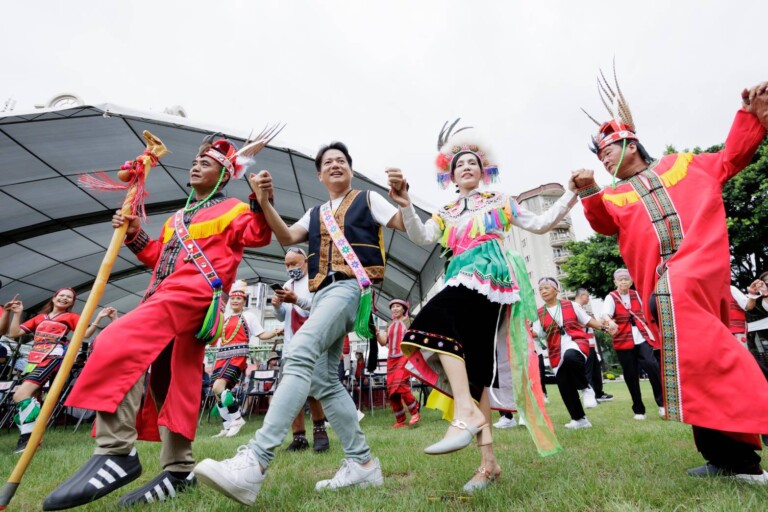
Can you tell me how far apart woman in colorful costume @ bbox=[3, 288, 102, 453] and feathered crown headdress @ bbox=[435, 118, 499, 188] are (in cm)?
432

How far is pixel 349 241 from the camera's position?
2.53 metres

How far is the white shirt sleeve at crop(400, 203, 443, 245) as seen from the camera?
8.09 feet

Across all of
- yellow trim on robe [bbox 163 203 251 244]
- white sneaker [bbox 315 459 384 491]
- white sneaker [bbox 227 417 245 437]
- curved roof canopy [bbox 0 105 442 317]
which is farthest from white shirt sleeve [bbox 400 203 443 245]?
curved roof canopy [bbox 0 105 442 317]

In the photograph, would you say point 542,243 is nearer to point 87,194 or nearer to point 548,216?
point 87,194

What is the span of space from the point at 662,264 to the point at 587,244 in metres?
20.2

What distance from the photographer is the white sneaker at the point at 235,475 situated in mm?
1602

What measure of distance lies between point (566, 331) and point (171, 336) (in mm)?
4744

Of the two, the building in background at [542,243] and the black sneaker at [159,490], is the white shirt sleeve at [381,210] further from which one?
the building in background at [542,243]

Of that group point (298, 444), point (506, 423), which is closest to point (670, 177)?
point (298, 444)

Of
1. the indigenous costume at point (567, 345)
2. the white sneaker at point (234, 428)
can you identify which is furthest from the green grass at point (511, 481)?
the white sneaker at point (234, 428)

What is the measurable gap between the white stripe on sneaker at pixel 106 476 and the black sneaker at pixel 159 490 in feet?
0.89

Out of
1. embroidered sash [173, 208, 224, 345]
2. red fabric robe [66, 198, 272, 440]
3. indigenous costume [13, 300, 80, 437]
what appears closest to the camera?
red fabric robe [66, 198, 272, 440]

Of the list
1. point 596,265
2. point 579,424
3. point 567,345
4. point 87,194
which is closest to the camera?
point 579,424

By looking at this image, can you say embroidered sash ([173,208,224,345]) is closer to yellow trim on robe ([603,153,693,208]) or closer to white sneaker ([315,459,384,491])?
white sneaker ([315,459,384,491])
